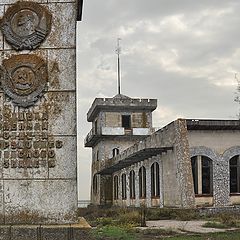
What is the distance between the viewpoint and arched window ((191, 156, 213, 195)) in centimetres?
2577

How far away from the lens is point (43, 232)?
24.3ft

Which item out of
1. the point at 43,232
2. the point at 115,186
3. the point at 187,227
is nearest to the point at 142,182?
the point at 115,186

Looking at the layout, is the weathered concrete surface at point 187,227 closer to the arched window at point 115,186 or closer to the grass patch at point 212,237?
the grass patch at point 212,237

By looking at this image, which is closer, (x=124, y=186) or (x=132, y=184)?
(x=132, y=184)

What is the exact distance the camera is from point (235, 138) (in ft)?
86.6

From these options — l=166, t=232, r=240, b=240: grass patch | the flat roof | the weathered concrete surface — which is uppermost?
the flat roof

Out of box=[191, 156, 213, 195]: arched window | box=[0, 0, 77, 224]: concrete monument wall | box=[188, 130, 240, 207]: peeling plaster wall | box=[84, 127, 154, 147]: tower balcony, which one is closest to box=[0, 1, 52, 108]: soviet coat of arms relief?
box=[0, 0, 77, 224]: concrete monument wall

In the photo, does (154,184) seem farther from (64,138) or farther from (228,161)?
(64,138)

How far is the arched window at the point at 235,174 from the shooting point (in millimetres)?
26484

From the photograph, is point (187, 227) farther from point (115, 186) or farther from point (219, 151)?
point (115, 186)

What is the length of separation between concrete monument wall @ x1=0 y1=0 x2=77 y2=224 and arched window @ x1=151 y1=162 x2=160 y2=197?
73.7 feet

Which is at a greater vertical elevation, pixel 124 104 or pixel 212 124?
pixel 124 104

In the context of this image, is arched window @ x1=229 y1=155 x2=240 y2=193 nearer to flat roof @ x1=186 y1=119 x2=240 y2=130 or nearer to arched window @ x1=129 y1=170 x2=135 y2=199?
flat roof @ x1=186 y1=119 x2=240 y2=130

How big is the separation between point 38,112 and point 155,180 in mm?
23302
